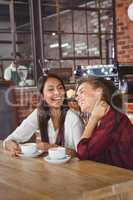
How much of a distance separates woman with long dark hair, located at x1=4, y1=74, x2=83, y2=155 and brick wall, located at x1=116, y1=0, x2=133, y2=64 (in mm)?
3381

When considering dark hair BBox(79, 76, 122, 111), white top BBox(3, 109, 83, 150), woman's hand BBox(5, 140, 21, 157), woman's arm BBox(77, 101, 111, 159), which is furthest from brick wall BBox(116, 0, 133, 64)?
woman's arm BBox(77, 101, 111, 159)

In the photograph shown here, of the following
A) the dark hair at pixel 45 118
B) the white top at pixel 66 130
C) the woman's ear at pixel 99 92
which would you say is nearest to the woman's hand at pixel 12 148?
the white top at pixel 66 130

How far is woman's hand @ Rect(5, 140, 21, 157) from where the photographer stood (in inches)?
85.1

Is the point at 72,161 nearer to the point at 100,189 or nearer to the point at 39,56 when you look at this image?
the point at 100,189

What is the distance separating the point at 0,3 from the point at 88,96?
415 centimetres

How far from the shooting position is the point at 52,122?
2.51m

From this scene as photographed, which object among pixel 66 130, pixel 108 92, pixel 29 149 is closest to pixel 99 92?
pixel 108 92

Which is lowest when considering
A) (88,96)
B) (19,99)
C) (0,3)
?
(19,99)

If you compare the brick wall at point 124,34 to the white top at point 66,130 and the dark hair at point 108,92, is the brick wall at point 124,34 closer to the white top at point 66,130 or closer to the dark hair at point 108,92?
the white top at point 66,130

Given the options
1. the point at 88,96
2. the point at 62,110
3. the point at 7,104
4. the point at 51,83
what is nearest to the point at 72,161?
the point at 88,96

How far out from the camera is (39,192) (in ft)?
4.80

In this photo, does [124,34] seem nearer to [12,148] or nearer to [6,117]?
[6,117]

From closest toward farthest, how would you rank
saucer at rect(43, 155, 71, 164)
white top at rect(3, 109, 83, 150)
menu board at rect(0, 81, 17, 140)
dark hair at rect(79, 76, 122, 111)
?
saucer at rect(43, 155, 71, 164)
dark hair at rect(79, 76, 122, 111)
white top at rect(3, 109, 83, 150)
menu board at rect(0, 81, 17, 140)

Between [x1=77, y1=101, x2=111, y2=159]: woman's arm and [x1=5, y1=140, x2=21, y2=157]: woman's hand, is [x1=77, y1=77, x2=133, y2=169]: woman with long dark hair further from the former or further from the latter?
[x1=5, y1=140, x2=21, y2=157]: woman's hand
